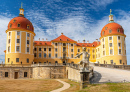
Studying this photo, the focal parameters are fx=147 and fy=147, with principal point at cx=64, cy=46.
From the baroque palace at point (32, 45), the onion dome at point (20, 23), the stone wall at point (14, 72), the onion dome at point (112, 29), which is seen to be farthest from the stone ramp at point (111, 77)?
the onion dome at point (20, 23)

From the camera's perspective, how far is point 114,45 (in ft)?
162

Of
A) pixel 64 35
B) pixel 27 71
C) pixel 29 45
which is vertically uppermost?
pixel 64 35

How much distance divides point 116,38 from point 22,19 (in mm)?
32063

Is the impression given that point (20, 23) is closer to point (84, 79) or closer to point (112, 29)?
point (112, 29)

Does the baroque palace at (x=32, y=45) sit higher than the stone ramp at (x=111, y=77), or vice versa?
the baroque palace at (x=32, y=45)

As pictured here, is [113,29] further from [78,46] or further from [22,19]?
[22,19]

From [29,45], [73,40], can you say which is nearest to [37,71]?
[29,45]

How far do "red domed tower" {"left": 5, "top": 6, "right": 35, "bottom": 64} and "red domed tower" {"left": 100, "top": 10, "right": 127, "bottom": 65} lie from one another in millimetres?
25376

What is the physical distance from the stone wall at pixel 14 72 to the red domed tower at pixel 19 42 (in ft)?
7.41

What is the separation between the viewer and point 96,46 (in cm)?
6309

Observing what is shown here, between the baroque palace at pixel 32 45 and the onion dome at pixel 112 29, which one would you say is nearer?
the baroque palace at pixel 32 45

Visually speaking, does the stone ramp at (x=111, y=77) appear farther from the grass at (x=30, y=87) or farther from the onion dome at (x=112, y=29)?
the onion dome at (x=112, y=29)

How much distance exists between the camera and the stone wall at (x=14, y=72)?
42.9 meters

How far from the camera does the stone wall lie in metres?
42.9
